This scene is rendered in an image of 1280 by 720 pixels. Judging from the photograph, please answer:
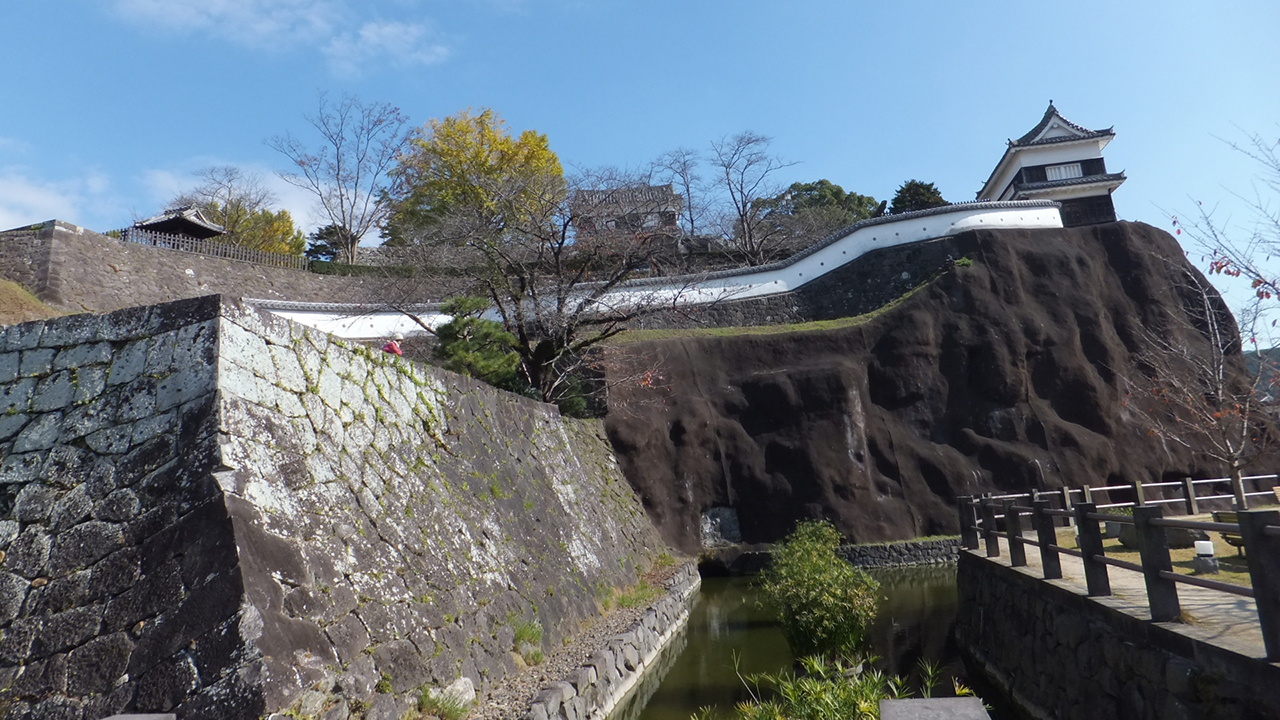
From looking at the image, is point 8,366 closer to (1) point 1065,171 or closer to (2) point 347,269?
(2) point 347,269

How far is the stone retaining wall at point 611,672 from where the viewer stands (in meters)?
5.29

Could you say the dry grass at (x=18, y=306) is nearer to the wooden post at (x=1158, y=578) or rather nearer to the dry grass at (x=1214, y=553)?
the wooden post at (x=1158, y=578)

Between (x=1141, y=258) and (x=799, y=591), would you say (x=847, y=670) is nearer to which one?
(x=799, y=591)

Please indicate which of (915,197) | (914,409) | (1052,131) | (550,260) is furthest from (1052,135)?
(550,260)

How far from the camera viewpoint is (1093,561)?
18.4 feet

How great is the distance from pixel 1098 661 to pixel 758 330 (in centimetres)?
1443

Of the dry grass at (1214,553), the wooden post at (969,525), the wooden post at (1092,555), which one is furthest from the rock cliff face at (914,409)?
the wooden post at (1092,555)

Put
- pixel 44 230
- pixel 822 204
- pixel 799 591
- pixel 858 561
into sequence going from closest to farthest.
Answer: pixel 799 591
pixel 858 561
pixel 44 230
pixel 822 204

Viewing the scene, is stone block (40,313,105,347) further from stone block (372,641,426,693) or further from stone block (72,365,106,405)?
stone block (372,641,426,693)

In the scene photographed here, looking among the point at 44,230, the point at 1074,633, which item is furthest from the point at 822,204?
the point at 1074,633

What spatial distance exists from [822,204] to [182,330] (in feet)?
111

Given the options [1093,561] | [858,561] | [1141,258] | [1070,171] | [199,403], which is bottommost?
[858,561]

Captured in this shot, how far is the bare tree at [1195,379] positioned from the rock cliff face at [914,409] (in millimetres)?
198

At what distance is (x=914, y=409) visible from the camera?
18281mm
